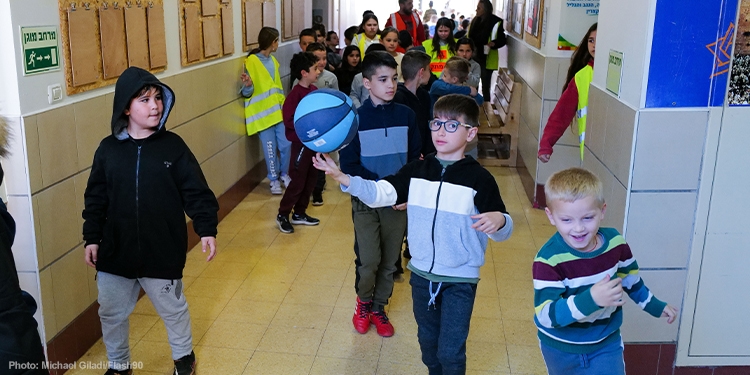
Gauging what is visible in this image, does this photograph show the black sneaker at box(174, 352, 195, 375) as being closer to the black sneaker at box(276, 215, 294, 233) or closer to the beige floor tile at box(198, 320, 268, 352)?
the beige floor tile at box(198, 320, 268, 352)

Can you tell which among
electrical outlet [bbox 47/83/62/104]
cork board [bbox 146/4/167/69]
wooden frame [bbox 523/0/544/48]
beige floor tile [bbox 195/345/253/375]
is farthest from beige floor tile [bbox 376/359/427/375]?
wooden frame [bbox 523/0/544/48]

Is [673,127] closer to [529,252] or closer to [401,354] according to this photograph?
[401,354]

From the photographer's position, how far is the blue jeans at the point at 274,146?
21.2 feet

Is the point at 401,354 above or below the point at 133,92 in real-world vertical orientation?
below

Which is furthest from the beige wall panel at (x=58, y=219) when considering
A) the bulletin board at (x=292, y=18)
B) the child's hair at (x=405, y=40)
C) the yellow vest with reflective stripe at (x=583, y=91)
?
the child's hair at (x=405, y=40)

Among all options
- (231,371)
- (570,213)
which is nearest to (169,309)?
(231,371)

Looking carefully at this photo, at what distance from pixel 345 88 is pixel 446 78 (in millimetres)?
2339

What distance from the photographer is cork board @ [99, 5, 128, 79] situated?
146 inches

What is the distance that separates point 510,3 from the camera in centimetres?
940

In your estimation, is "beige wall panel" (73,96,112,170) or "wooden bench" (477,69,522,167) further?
"wooden bench" (477,69,522,167)

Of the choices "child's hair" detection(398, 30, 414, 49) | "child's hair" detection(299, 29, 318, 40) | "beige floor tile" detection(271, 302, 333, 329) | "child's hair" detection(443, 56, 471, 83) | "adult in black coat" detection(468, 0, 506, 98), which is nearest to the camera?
"beige floor tile" detection(271, 302, 333, 329)

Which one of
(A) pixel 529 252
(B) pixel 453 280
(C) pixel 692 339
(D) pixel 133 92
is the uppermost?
(D) pixel 133 92

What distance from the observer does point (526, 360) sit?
11.4 ft

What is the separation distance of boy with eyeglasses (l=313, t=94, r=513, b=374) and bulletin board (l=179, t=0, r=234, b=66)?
2.79m
